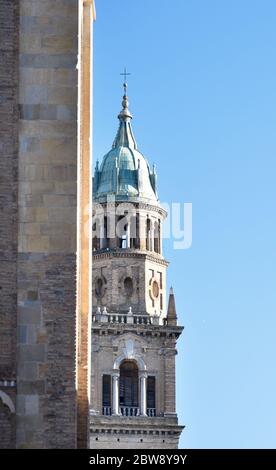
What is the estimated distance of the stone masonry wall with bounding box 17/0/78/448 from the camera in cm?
2489

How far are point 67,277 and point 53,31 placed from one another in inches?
151

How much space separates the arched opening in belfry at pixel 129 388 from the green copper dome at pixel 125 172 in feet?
38.2

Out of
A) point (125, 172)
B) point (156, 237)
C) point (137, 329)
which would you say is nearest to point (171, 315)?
point (137, 329)

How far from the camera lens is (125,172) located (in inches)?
4751

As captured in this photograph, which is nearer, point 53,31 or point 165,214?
point 53,31

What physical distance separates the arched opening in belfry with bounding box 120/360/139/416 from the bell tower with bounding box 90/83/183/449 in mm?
65

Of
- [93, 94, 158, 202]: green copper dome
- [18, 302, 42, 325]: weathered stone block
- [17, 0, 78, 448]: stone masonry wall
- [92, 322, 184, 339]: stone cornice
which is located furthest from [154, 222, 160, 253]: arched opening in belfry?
[18, 302, 42, 325]: weathered stone block

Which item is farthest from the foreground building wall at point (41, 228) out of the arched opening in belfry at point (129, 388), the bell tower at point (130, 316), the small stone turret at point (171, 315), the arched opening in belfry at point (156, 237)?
the arched opening in belfry at point (156, 237)

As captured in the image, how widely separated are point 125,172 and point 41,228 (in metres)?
95.3

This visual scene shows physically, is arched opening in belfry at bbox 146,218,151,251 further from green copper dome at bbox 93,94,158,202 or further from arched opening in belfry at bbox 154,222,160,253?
green copper dome at bbox 93,94,158,202

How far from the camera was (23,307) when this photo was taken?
2514cm

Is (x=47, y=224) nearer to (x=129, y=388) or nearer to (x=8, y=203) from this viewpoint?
(x=8, y=203)
